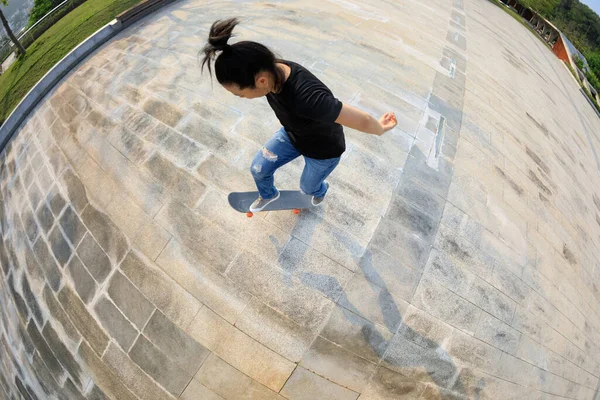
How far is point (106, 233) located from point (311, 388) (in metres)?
4.06

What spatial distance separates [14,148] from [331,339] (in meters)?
8.51

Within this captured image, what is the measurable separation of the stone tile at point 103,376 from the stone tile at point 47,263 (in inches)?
49.9

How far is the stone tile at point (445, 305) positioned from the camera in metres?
5.21

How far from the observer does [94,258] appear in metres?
5.71

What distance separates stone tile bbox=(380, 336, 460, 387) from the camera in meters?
4.89

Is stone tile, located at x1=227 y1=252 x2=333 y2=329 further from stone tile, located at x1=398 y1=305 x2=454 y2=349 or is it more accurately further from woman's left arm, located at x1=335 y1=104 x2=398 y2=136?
woman's left arm, located at x1=335 y1=104 x2=398 y2=136

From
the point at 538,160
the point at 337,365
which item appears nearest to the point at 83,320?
the point at 337,365

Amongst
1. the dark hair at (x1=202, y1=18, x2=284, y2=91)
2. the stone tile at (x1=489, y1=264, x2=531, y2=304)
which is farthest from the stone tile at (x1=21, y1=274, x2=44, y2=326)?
the stone tile at (x1=489, y1=264, x2=531, y2=304)

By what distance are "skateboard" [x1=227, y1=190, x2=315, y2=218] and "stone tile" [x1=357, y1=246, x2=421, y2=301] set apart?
4.09 feet

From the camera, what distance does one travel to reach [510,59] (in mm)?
13648

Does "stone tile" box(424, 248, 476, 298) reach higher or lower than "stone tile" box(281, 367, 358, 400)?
higher

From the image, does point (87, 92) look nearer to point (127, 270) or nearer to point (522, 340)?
point (127, 270)

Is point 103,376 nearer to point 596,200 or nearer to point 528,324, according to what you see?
point 528,324

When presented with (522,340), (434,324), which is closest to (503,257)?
(522,340)
